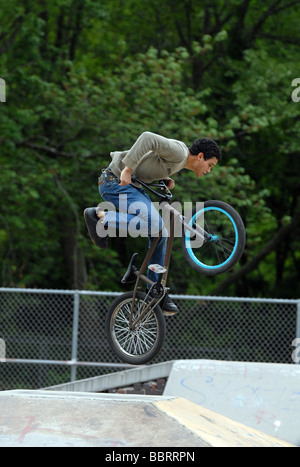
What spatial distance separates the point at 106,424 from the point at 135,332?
85cm

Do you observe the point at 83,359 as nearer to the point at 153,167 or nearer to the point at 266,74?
the point at 153,167

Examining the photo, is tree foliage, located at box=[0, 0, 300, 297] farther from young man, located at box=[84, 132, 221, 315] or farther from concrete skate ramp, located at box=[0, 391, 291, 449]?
concrete skate ramp, located at box=[0, 391, 291, 449]

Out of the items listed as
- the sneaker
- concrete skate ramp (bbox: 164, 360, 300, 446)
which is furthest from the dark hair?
concrete skate ramp (bbox: 164, 360, 300, 446)

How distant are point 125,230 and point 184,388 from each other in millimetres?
3924

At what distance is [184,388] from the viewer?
8953mm

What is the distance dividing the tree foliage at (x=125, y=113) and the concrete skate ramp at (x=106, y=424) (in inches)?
270

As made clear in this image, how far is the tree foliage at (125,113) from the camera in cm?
1313

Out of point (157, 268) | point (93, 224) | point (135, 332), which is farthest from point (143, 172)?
point (135, 332)

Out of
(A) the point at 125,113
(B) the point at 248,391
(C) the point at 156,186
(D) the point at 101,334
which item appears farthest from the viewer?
(A) the point at 125,113

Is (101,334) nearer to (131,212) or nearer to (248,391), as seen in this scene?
(248,391)

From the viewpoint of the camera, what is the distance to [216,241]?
5.71 m

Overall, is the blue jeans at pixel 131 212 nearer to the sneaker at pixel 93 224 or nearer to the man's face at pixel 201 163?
the sneaker at pixel 93 224

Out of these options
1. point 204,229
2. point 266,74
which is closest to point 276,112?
point 266,74

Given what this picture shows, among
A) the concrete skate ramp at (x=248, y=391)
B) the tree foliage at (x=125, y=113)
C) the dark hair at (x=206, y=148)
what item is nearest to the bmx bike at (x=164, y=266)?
the dark hair at (x=206, y=148)
